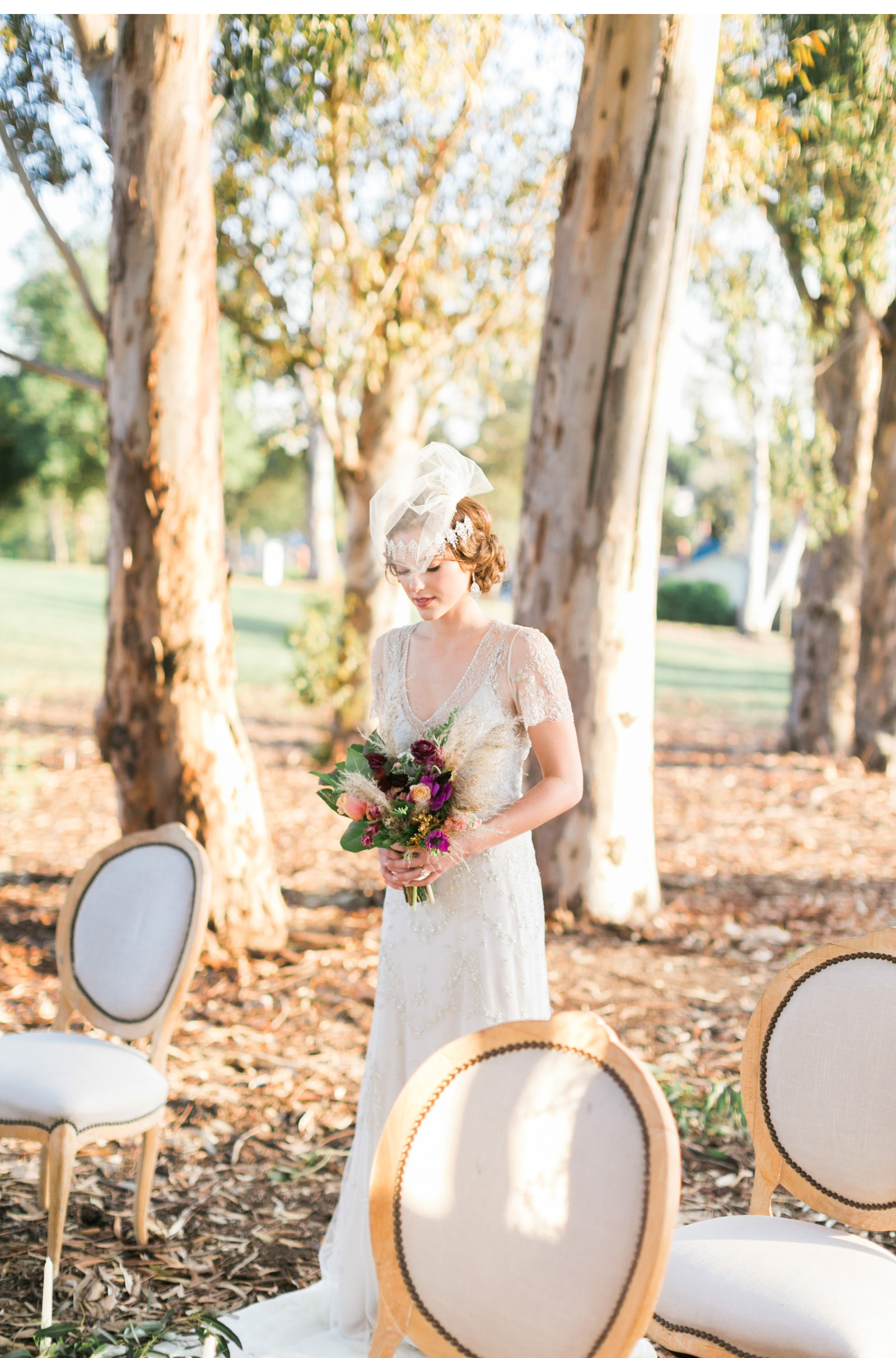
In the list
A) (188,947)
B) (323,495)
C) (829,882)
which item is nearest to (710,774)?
(829,882)

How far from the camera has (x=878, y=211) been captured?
910cm

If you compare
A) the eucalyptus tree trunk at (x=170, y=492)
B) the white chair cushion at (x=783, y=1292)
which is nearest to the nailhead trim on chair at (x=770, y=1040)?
the white chair cushion at (x=783, y=1292)

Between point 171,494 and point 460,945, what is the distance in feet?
9.99

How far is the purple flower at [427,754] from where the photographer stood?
241cm

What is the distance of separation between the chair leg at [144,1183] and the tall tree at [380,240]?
6.24 m

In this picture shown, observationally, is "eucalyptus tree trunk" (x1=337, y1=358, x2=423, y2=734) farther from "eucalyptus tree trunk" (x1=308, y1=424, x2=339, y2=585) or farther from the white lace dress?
"eucalyptus tree trunk" (x1=308, y1=424, x2=339, y2=585)

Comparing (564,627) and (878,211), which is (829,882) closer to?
(564,627)

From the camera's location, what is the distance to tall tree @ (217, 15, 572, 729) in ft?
25.4

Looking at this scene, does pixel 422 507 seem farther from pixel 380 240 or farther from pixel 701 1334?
pixel 380 240

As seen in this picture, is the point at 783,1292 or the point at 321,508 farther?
the point at 321,508

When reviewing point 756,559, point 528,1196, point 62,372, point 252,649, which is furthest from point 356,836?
point 756,559

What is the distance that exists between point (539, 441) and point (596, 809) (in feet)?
6.70

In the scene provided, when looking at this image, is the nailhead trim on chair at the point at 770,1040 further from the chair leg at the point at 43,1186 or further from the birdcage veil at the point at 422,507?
the chair leg at the point at 43,1186

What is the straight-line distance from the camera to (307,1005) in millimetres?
5023
